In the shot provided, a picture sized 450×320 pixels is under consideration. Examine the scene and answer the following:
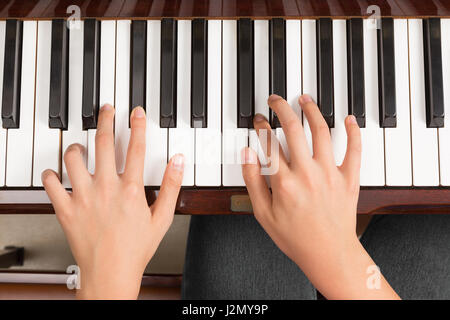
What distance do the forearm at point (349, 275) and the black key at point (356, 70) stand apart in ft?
0.95

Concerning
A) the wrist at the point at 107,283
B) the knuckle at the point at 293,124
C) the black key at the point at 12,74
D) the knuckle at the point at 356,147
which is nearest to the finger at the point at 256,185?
the knuckle at the point at 293,124

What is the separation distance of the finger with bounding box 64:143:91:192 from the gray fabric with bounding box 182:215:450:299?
43 cm

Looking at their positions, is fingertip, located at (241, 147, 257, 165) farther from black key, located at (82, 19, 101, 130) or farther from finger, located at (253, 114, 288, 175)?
black key, located at (82, 19, 101, 130)

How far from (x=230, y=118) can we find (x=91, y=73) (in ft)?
1.10

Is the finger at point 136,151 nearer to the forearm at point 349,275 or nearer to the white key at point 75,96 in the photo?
the white key at point 75,96

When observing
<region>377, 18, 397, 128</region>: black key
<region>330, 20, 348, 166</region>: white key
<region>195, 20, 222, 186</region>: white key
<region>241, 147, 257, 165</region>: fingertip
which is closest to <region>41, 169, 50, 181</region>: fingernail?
<region>195, 20, 222, 186</region>: white key

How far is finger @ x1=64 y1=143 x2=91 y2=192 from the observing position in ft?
2.45

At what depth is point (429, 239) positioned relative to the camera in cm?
106

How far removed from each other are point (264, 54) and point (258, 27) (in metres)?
0.07

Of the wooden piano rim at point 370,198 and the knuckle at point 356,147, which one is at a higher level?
the knuckle at point 356,147

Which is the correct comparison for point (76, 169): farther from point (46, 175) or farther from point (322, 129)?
point (322, 129)

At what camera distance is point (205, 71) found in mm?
805

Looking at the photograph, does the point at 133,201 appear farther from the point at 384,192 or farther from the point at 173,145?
the point at 384,192

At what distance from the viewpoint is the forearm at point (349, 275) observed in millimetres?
735
